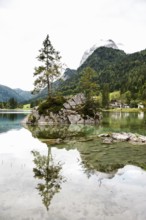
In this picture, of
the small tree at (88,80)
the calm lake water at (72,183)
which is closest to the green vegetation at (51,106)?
the small tree at (88,80)

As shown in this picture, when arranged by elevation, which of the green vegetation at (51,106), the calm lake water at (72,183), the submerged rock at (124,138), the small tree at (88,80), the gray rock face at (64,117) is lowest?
the calm lake water at (72,183)

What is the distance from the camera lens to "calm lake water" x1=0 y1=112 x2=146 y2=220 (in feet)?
40.9

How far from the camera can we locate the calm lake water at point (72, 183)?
1248 centimetres

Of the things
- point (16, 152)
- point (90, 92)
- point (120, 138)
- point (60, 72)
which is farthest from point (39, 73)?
point (16, 152)

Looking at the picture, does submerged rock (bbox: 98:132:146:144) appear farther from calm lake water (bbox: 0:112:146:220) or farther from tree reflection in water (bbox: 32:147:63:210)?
tree reflection in water (bbox: 32:147:63:210)

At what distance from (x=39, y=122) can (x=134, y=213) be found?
183 ft

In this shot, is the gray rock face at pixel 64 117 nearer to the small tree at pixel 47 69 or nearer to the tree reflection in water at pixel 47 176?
the small tree at pixel 47 69

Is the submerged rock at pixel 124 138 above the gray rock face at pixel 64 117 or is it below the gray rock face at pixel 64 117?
below

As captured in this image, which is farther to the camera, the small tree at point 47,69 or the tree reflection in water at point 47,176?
the small tree at point 47,69

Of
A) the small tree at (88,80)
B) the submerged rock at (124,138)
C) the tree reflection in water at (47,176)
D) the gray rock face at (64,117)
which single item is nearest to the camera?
the tree reflection in water at (47,176)

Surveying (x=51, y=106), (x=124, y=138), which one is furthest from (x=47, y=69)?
(x=124, y=138)

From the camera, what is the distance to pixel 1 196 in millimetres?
14430

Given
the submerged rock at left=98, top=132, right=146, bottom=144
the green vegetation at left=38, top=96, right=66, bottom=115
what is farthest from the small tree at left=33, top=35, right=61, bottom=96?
the submerged rock at left=98, top=132, right=146, bottom=144

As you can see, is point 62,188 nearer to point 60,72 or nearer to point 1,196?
point 1,196
